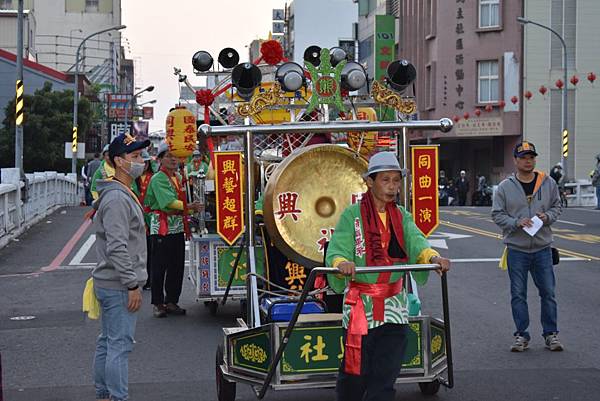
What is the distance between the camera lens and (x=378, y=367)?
598 centimetres

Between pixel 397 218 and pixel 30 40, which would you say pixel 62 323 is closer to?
pixel 397 218

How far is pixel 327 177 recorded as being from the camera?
8.43 metres

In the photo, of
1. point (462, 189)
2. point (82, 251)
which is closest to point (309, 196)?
point (82, 251)

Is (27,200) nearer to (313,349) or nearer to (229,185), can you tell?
(229,185)

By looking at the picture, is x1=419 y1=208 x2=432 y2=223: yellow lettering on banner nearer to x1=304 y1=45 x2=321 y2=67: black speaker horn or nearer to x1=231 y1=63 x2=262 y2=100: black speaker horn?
x1=231 y1=63 x2=262 y2=100: black speaker horn

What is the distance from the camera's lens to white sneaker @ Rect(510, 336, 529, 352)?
9.59 m

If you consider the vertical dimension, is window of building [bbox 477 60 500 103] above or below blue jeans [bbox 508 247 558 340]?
above

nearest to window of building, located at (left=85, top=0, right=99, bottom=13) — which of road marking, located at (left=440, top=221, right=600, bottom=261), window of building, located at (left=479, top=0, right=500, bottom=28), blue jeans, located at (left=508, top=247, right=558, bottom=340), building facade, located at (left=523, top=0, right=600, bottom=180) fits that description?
window of building, located at (left=479, top=0, right=500, bottom=28)

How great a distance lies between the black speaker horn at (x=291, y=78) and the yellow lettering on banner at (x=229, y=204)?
1.13 m

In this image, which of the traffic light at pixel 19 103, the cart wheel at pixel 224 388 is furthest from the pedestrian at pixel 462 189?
the cart wheel at pixel 224 388

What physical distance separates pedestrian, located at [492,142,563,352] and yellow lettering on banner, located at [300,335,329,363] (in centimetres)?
320

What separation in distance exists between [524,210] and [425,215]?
4.95 ft

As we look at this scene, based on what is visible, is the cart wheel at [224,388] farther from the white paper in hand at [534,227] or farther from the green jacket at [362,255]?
the white paper in hand at [534,227]

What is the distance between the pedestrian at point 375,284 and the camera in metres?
5.97
